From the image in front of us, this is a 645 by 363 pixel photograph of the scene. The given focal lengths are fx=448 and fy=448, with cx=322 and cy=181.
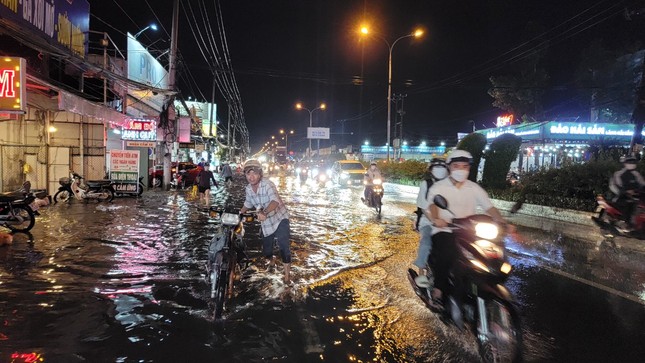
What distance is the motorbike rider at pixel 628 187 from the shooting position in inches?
360

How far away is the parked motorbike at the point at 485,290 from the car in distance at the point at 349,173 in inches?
1029

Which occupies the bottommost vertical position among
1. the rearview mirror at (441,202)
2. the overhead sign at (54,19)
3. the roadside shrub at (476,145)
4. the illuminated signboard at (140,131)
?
the rearview mirror at (441,202)

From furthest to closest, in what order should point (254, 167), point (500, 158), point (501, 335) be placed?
point (500, 158) → point (254, 167) → point (501, 335)

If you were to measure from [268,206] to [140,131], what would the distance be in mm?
17020

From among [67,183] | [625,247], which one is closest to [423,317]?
[625,247]

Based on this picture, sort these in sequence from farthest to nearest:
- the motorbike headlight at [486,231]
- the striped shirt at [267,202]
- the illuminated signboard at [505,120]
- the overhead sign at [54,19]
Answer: the illuminated signboard at [505,120] < the overhead sign at [54,19] < the striped shirt at [267,202] < the motorbike headlight at [486,231]

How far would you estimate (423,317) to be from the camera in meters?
5.13

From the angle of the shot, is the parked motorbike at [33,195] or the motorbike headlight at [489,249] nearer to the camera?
the motorbike headlight at [489,249]

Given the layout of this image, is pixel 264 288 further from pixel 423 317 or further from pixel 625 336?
pixel 625 336

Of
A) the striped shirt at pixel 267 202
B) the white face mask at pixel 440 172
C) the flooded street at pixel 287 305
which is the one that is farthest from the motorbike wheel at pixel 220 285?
the white face mask at pixel 440 172

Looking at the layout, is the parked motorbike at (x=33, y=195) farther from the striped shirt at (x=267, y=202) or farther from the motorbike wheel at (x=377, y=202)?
the motorbike wheel at (x=377, y=202)

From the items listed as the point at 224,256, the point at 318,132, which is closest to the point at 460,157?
the point at 224,256

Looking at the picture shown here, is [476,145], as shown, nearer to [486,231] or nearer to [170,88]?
[170,88]

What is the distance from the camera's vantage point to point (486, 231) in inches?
154
